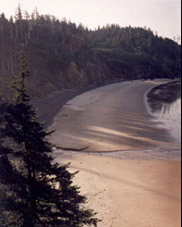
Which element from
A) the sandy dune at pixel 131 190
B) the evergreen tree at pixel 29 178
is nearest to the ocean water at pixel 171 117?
the sandy dune at pixel 131 190

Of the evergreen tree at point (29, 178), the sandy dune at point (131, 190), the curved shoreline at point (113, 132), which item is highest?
the evergreen tree at point (29, 178)

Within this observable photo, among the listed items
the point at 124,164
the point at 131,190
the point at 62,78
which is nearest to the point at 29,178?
the point at 131,190

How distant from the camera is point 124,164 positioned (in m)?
23.2

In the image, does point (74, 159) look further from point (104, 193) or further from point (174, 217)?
point (174, 217)

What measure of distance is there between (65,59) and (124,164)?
177 feet

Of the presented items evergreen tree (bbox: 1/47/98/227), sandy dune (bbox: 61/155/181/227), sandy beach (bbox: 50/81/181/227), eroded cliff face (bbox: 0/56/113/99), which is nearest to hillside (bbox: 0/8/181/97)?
eroded cliff face (bbox: 0/56/113/99)

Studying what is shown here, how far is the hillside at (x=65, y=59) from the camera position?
58.1 m

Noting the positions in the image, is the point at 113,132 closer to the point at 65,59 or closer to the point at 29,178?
the point at 29,178

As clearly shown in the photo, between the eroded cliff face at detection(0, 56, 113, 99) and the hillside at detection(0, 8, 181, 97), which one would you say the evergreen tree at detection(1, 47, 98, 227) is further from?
the eroded cliff face at detection(0, 56, 113, 99)

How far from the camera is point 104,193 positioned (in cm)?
1823

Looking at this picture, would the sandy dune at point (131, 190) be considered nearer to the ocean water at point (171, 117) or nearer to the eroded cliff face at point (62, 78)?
the ocean water at point (171, 117)

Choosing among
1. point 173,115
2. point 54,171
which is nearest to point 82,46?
point 173,115

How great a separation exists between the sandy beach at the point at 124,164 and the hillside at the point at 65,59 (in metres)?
11.1

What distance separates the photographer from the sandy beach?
1614cm
